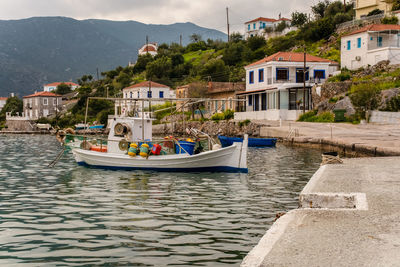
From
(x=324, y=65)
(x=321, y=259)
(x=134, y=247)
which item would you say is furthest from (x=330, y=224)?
(x=324, y=65)

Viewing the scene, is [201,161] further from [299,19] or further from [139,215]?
[299,19]

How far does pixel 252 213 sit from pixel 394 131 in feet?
76.3

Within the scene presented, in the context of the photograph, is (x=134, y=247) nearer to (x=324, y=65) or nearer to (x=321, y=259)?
(x=321, y=259)

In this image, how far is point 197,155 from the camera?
19875 millimetres

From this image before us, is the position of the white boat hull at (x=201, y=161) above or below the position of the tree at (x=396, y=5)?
below

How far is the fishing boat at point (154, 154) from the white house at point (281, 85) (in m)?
29.6

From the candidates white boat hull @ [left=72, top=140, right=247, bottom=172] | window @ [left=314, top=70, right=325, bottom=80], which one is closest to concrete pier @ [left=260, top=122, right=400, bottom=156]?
white boat hull @ [left=72, top=140, right=247, bottom=172]

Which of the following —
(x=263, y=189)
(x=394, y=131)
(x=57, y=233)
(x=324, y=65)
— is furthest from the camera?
(x=324, y=65)

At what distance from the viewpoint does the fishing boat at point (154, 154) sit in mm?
20062

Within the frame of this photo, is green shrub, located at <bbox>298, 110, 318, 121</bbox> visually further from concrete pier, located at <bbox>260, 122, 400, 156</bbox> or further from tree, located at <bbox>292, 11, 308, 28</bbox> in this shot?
tree, located at <bbox>292, 11, 308, 28</bbox>

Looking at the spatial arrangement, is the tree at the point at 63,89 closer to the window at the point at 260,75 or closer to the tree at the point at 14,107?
the tree at the point at 14,107

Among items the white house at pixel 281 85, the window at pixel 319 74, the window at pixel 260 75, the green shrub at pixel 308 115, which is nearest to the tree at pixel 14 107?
the white house at pixel 281 85

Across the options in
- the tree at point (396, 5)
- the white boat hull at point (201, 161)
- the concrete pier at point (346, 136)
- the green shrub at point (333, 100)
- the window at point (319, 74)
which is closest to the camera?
the white boat hull at point (201, 161)

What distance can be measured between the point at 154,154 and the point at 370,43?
137 feet
